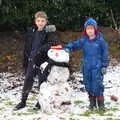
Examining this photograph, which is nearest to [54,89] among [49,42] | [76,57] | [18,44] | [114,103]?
[49,42]

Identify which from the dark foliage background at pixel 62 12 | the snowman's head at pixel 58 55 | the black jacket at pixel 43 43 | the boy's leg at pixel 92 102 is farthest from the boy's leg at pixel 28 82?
the dark foliage background at pixel 62 12

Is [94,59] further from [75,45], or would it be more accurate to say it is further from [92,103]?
[92,103]

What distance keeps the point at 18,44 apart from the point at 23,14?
94 centimetres

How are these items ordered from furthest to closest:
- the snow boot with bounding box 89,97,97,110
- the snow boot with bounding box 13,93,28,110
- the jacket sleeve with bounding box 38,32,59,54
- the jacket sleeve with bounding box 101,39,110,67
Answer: the snow boot with bounding box 13,93,28,110 → the snow boot with bounding box 89,97,97,110 → the jacket sleeve with bounding box 38,32,59,54 → the jacket sleeve with bounding box 101,39,110,67

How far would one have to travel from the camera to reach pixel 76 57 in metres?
13.4

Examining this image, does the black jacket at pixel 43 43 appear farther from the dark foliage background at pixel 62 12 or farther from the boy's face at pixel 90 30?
the dark foliage background at pixel 62 12

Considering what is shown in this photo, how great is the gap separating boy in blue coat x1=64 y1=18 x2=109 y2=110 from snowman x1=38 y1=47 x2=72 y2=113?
28cm

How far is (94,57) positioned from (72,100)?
1.35m

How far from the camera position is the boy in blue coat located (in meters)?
7.90

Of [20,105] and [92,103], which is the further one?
[20,105]

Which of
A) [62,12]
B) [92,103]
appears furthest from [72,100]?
[62,12]

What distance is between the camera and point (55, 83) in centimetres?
781

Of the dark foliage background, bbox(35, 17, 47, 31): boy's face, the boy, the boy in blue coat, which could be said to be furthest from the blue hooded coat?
the dark foliage background

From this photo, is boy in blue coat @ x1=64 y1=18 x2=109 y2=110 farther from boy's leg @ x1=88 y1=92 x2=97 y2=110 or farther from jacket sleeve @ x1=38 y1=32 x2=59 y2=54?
jacket sleeve @ x1=38 y1=32 x2=59 y2=54
